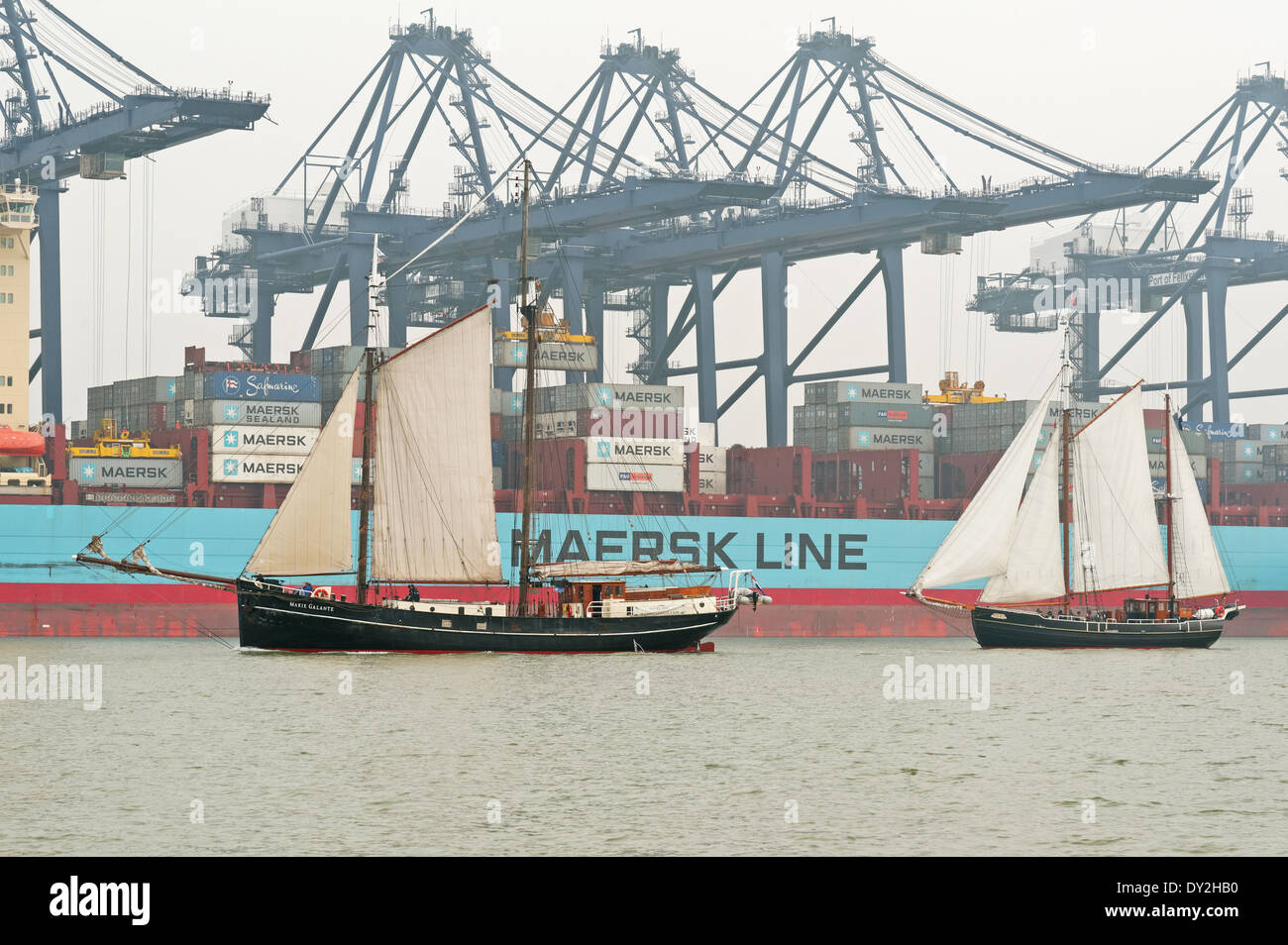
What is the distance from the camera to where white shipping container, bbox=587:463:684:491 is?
202ft

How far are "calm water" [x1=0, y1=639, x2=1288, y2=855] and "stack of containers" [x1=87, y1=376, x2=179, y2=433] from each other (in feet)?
61.8

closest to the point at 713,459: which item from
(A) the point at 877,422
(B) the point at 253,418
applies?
(A) the point at 877,422

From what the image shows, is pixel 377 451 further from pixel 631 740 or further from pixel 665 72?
pixel 665 72

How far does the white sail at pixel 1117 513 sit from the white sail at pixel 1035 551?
1154 mm

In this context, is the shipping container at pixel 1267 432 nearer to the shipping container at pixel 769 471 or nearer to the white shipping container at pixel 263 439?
the shipping container at pixel 769 471

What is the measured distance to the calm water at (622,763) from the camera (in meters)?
20.4

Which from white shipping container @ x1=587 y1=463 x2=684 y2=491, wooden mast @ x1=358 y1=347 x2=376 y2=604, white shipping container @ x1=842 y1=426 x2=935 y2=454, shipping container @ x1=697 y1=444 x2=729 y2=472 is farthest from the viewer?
white shipping container @ x1=842 y1=426 x2=935 y2=454

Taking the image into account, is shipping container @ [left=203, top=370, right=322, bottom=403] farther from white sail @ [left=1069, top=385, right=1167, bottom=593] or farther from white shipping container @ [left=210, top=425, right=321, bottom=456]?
white sail @ [left=1069, top=385, right=1167, bottom=593]

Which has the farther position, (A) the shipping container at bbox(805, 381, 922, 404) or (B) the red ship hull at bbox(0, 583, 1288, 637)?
(A) the shipping container at bbox(805, 381, 922, 404)

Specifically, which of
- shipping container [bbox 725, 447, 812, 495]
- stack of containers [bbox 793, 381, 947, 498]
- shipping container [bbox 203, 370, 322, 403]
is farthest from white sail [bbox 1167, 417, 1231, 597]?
shipping container [bbox 203, 370, 322, 403]

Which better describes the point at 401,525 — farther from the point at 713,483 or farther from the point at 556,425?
the point at 713,483

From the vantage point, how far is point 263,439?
2352 inches

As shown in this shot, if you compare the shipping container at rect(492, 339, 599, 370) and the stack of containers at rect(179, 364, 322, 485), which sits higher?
the shipping container at rect(492, 339, 599, 370)
